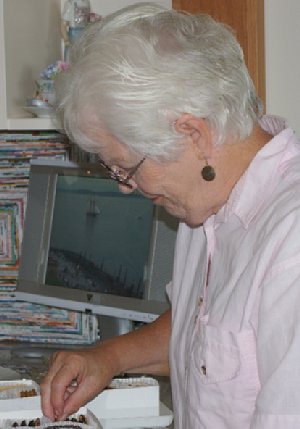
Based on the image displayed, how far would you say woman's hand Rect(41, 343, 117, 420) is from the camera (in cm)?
160

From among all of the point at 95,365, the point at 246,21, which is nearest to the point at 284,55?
the point at 246,21

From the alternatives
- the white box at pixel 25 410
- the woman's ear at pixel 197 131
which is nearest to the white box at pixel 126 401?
the white box at pixel 25 410

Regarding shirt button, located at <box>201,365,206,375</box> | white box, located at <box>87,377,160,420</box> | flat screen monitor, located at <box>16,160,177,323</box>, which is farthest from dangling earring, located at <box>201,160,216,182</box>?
flat screen monitor, located at <box>16,160,177,323</box>

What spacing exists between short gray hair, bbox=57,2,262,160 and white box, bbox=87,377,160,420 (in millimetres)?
687

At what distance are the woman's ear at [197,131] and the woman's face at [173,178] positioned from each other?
1 cm

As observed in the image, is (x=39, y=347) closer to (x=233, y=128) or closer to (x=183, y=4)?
(x=183, y=4)

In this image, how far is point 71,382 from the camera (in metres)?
1.63

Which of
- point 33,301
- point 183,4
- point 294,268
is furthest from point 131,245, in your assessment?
point 294,268

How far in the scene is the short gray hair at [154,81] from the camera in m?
1.30

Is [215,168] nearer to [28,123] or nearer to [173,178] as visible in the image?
[173,178]

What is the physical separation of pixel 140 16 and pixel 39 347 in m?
1.56

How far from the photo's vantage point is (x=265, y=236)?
51.3 inches

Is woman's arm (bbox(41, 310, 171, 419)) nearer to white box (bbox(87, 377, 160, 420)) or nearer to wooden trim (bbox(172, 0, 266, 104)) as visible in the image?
white box (bbox(87, 377, 160, 420))

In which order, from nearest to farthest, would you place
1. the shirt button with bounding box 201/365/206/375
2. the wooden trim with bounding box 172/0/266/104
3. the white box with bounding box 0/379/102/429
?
the shirt button with bounding box 201/365/206/375, the white box with bounding box 0/379/102/429, the wooden trim with bounding box 172/0/266/104
